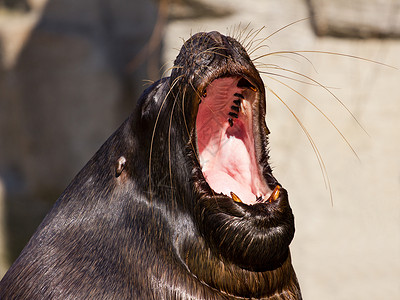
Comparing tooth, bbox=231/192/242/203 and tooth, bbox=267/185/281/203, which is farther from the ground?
tooth, bbox=267/185/281/203

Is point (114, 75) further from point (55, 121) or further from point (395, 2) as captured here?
point (395, 2)

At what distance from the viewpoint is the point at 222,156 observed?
5.29 ft

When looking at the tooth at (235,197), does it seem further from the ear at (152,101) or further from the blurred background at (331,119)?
the blurred background at (331,119)

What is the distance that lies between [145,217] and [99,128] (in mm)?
2766

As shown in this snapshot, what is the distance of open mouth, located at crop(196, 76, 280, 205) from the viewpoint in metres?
1.52

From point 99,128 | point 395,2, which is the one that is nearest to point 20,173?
point 99,128

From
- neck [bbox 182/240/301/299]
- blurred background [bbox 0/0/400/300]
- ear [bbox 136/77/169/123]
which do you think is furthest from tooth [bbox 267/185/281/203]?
blurred background [bbox 0/0/400/300]

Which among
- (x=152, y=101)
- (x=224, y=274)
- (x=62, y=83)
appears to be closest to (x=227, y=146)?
(x=152, y=101)

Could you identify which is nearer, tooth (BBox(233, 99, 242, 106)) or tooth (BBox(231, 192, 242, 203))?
tooth (BBox(231, 192, 242, 203))

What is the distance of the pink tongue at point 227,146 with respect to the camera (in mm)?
1538

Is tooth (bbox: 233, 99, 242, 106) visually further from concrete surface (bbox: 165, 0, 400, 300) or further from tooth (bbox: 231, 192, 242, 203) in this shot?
concrete surface (bbox: 165, 0, 400, 300)

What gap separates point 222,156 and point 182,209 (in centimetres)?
21

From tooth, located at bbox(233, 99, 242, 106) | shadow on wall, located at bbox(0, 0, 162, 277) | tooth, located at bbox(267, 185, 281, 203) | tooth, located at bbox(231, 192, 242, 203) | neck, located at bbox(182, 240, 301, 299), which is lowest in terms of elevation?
shadow on wall, located at bbox(0, 0, 162, 277)

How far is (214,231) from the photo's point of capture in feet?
4.58
